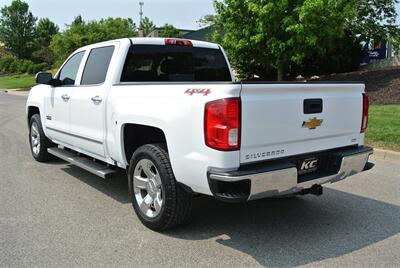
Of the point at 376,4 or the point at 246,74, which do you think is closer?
the point at 376,4

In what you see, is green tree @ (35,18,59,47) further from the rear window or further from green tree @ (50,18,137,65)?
the rear window

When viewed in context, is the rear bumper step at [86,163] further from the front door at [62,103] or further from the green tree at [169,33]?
the green tree at [169,33]

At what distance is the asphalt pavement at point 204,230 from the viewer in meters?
3.90

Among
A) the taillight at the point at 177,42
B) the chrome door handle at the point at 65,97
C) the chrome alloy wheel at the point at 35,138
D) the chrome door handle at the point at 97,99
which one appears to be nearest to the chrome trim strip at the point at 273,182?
the chrome door handle at the point at 97,99

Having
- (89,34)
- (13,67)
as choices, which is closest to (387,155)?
(89,34)

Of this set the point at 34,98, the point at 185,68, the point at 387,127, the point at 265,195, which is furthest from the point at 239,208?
the point at 387,127

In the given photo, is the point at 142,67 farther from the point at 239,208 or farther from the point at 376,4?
the point at 376,4

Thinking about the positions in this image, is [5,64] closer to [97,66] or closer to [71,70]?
[71,70]

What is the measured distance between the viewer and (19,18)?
7200 cm

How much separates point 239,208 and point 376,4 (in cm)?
1778

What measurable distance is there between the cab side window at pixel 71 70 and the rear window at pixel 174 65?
1.15 metres

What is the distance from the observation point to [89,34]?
3111 cm

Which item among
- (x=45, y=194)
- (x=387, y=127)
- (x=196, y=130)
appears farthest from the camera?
(x=387, y=127)

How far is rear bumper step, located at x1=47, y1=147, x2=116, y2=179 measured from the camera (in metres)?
5.23
